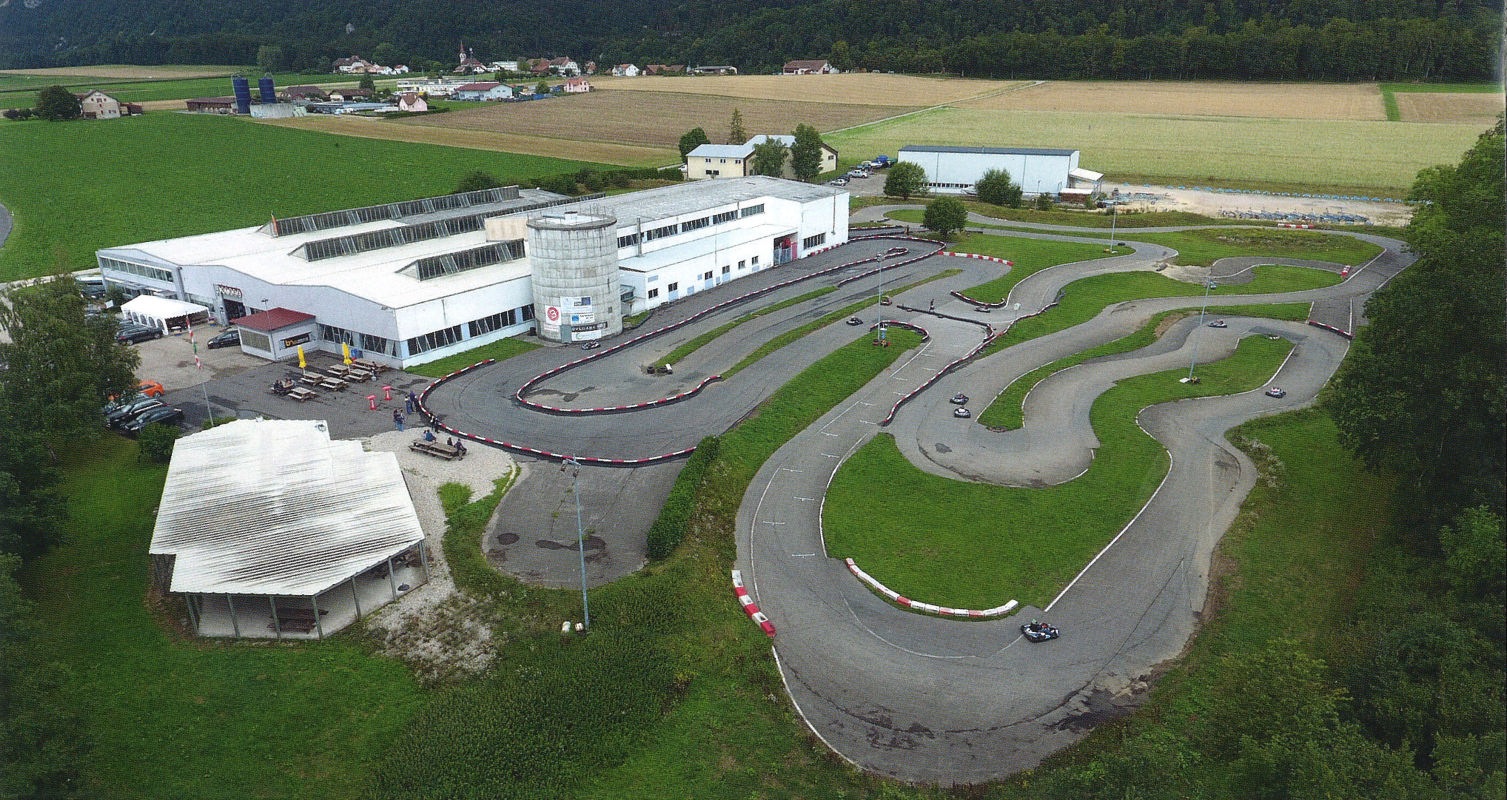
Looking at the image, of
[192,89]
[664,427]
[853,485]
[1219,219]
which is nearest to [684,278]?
[664,427]

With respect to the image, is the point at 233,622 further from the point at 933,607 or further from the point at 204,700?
the point at 933,607

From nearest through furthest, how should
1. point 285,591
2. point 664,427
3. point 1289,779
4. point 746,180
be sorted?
point 1289,779
point 285,591
point 664,427
point 746,180

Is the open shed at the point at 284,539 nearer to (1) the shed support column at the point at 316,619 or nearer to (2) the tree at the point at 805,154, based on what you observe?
(1) the shed support column at the point at 316,619

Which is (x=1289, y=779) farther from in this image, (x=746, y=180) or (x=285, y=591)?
(x=746, y=180)

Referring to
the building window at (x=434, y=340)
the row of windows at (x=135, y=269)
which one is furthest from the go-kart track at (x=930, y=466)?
the row of windows at (x=135, y=269)

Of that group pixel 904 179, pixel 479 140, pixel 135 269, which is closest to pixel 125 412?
pixel 135 269

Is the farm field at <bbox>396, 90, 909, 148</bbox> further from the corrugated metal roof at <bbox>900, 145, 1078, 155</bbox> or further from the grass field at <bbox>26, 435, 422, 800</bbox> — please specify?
the grass field at <bbox>26, 435, 422, 800</bbox>
